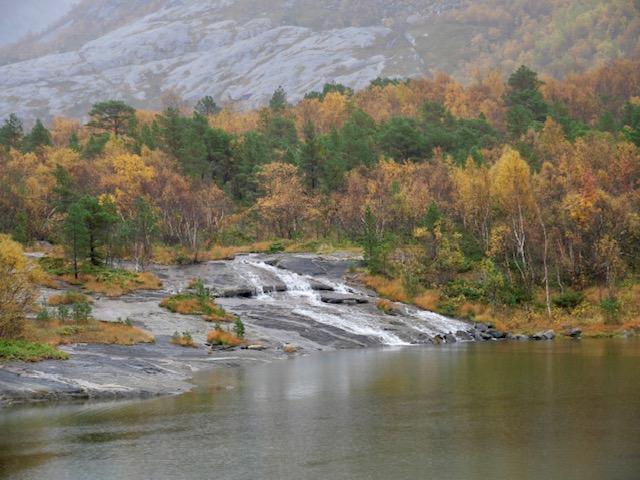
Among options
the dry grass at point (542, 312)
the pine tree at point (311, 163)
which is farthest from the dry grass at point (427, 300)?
the pine tree at point (311, 163)

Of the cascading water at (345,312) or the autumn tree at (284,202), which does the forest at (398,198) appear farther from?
the cascading water at (345,312)

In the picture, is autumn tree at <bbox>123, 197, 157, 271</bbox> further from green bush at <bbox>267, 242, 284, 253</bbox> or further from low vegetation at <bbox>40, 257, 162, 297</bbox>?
green bush at <bbox>267, 242, 284, 253</bbox>

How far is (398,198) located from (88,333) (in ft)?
163

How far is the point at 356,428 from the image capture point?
83.9 feet

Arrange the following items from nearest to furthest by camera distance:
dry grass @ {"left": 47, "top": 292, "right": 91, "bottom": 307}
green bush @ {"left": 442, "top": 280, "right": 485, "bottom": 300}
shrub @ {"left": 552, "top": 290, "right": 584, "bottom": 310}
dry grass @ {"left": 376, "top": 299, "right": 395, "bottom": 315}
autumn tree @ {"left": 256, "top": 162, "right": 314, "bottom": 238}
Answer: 1. dry grass @ {"left": 47, "top": 292, "right": 91, "bottom": 307}
2. dry grass @ {"left": 376, "top": 299, "right": 395, "bottom": 315}
3. shrub @ {"left": 552, "top": 290, "right": 584, "bottom": 310}
4. green bush @ {"left": 442, "top": 280, "right": 485, "bottom": 300}
5. autumn tree @ {"left": 256, "top": 162, "right": 314, "bottom": 238}

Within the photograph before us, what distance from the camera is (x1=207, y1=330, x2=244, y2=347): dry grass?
48781mm

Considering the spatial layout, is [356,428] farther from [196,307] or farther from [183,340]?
[196,307]

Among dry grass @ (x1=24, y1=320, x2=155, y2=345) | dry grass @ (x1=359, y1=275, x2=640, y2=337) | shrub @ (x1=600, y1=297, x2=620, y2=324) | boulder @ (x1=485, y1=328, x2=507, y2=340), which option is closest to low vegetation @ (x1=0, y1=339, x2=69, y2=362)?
dry grass @ (x1=24, y1=320, x2=155, y2=345)

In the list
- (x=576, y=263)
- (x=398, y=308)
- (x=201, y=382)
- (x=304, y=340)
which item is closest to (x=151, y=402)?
(x=201, y=382)

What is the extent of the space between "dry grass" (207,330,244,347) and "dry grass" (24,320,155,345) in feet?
14.0

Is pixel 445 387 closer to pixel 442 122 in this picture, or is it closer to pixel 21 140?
pixel 442 122

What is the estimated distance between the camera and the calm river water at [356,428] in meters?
20.5

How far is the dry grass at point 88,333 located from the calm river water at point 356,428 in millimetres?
7861

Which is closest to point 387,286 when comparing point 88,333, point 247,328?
Answer: point 247,328
